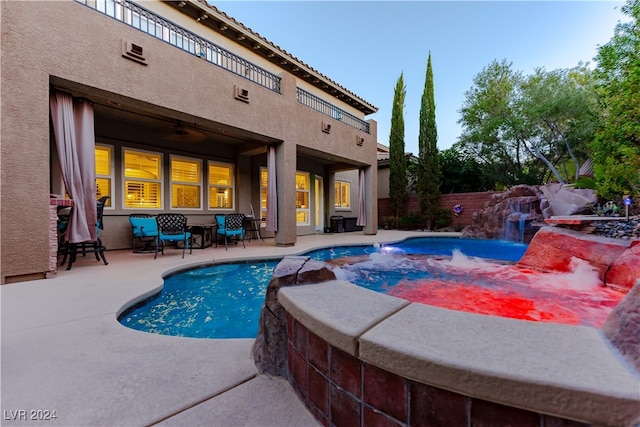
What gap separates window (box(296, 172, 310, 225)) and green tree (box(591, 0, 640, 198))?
846cm

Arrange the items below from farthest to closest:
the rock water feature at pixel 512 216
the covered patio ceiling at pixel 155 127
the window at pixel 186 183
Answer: the rock water feature at pixel 512 216, the window at pixel 186 183, the covered patio ceiling at pixel 155 127

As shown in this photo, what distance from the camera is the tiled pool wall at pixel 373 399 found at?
67 cm

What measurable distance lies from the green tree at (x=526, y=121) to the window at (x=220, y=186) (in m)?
12.6

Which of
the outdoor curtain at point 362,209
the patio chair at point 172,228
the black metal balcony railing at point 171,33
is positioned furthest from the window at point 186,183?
the outdoor curtain at point 362,209

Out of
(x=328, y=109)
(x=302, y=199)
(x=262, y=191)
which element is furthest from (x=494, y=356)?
(x=302, y=199)

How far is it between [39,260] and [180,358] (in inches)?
140

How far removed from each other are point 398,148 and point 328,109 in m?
5.06

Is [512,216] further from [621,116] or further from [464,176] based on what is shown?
[464,176]

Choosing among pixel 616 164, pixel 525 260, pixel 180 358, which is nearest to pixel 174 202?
pixel 180 358

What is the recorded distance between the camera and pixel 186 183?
7742 mm

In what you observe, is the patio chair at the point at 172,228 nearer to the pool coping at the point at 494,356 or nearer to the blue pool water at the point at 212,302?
the blue pool water at the point at 212,302

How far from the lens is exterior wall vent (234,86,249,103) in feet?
20.1

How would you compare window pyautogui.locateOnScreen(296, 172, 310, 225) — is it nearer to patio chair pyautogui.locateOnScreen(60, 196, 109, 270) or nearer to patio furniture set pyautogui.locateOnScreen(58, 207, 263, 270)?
patio furniture set pyautogui.locateOnScreen(58, 207, 263, 270)

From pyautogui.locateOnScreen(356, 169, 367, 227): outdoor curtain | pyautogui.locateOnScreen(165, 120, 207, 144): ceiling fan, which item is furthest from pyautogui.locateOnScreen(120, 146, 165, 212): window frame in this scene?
pyautogui.locateOnScreen(356, 169, 367, 227): outdoor curtain
